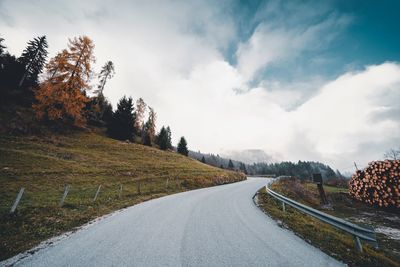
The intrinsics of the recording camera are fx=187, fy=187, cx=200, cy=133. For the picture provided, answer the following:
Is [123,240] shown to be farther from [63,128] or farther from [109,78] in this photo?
[109,78]

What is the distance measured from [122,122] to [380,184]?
45217 millimetres

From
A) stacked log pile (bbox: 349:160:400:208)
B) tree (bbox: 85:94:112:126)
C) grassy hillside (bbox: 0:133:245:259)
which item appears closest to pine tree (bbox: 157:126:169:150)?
tree (bbox: 85:94:112:126)

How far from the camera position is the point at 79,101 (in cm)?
3184

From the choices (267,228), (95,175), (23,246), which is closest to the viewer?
(23,246)

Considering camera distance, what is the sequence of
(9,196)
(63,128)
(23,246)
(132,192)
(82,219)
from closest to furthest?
1. (23,246)
2. (82,219)
3. (9,196)
4. (132,192)
5. (63,128)

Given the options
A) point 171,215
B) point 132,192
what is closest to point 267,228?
point 171,215

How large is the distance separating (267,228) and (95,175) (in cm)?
1984

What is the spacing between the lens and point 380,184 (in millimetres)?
16500

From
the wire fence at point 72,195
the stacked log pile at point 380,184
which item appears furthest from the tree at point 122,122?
the stacked log pile at point 380,184

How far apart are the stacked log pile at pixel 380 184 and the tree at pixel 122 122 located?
4303 centimetres

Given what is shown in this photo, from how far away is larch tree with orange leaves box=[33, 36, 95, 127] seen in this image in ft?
96.9

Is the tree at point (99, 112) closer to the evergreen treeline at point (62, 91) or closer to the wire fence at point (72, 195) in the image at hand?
the evergreen treeline at point (62, 91)

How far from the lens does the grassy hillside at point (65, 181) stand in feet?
24.4

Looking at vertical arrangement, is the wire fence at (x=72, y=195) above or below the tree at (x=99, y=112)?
below
